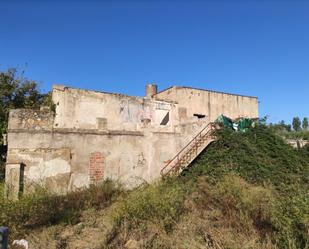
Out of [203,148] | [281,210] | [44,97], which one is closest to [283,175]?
[203,148]

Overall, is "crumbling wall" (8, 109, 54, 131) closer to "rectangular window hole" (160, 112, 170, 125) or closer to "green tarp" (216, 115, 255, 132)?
"rectangular window hole" (160, 112, 170, 125)

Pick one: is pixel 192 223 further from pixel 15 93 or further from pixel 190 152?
pixel 15 93

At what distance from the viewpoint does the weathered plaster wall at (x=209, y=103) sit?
20734 mm

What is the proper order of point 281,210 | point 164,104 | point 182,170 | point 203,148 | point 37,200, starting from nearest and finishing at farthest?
point 281,210, point 37,200, point 182,170, point 203,148, point 164,104

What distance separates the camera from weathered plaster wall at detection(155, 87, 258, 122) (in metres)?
20.7

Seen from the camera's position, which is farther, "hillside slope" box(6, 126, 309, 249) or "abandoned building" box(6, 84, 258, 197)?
"abandoned building" box(6, 84, 258, 197)

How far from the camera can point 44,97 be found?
635 inches

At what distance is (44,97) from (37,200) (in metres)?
10.2

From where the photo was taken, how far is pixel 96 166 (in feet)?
36.7

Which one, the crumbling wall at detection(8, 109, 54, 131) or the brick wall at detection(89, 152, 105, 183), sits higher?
the crumbling wall at detection(8, 109, 54, 131)

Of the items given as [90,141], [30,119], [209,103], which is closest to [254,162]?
[90,141]

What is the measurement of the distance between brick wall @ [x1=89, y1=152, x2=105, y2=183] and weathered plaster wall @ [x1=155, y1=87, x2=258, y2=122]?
8.49m

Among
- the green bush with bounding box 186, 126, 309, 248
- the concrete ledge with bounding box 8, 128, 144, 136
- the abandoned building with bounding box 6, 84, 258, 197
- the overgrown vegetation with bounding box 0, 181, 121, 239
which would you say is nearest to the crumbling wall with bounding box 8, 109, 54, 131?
the abandoned building with bounding box 6, 84, 258, 197

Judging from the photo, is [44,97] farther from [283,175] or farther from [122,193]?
[283,175]
